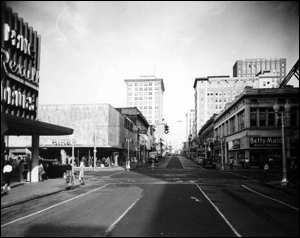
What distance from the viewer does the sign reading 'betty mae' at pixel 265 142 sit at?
47.9 meters

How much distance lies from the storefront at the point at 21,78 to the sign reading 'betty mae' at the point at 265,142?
117 feet

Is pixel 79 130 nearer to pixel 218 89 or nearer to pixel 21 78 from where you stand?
pixel 21 78

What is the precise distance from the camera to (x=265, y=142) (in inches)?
1906

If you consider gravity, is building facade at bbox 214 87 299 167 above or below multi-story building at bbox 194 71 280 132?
below

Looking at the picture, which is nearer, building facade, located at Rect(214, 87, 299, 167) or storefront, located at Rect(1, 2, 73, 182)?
storefront, located at Rect(1, 2, 73, 182)

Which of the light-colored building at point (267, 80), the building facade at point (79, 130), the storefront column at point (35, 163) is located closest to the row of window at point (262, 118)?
the building facade at point (79, 130)

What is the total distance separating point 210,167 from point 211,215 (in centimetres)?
3819

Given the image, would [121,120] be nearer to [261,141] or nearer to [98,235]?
[261,141]

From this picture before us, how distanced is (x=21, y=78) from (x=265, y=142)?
1616 inches

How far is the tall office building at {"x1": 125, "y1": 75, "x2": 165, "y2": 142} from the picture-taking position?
180 m

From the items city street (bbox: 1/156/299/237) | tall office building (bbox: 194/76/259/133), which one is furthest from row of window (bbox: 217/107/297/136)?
tall office building (bbox: 194/76/259/133)

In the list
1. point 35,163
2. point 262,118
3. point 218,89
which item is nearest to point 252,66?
point 218,89

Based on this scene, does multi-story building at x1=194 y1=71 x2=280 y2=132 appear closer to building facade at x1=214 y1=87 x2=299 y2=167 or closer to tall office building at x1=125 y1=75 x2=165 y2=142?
tall office building at x1=125 y1=75 x2=165 y2=142

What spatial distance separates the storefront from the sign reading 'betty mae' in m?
35.6
